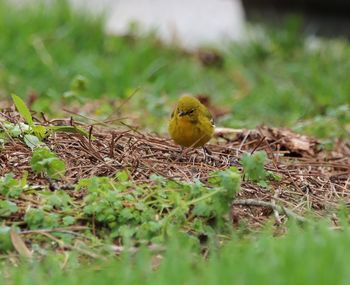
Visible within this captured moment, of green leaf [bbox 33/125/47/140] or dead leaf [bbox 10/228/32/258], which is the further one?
green leaf [bbox 33/125/47/140]

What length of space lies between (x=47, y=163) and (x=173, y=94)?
5561 millimetres

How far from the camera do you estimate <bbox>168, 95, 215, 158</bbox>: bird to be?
6.29m

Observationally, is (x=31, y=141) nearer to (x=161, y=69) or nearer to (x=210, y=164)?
(x=210, y=164)

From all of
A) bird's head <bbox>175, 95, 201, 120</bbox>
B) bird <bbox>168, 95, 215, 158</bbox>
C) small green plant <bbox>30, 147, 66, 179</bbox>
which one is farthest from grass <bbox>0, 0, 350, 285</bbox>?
bird's head <bbox>175, 95, 201, 120</bbox>

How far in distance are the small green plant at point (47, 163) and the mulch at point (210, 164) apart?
0.08m

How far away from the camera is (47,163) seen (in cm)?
507

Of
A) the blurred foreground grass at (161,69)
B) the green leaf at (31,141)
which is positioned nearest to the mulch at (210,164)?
the green leaf at (31,141)

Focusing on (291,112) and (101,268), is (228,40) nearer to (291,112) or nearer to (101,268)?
(291,112)

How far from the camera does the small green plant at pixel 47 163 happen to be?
5.07 metres

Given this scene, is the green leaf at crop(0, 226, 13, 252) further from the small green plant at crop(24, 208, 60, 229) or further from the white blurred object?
the white blurred object

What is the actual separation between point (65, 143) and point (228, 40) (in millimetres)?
7729


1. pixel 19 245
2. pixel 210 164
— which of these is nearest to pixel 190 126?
pixel 210 164

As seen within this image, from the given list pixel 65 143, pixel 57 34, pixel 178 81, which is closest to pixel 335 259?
pixel 65 143

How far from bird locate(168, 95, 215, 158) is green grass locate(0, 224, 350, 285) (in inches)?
80.0
